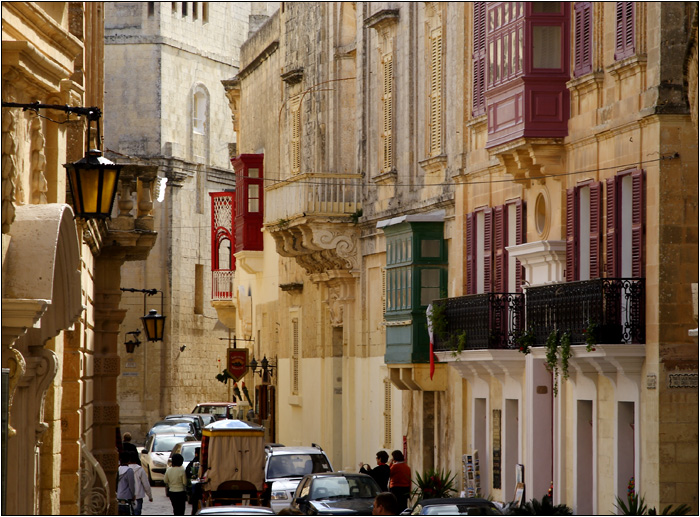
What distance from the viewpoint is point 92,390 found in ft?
85.3

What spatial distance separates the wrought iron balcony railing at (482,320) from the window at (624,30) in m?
4.64

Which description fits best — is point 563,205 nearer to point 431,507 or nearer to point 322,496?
point 322,496

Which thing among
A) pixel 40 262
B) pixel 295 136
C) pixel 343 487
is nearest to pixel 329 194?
pixel 295 136

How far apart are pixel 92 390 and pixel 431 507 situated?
10.2 m

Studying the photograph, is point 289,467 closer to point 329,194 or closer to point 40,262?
point 329,194

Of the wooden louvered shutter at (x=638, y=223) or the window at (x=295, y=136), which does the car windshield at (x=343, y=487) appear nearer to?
the wooden louvered shutter at (x=638, y=223)

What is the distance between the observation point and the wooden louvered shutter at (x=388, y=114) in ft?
107

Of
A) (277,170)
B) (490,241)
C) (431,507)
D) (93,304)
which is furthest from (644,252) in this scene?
(277,170)

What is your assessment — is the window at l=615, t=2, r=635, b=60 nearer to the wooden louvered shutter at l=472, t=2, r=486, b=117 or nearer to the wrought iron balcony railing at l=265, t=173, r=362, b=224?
the wooden louvered shutter at l=472, t=2, r=486, b=117

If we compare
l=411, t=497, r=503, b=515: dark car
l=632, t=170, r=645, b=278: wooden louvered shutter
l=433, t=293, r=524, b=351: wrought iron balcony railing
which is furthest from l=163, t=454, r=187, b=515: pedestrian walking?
l=411, t=497, r=503, b=515: dark car

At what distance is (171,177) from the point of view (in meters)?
62.4

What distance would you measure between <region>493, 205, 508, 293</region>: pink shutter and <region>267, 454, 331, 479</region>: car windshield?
455cm

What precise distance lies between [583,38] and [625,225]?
122 inches

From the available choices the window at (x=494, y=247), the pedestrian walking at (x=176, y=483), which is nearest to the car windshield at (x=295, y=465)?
the pedestrian walking at (x=176, y=483)
